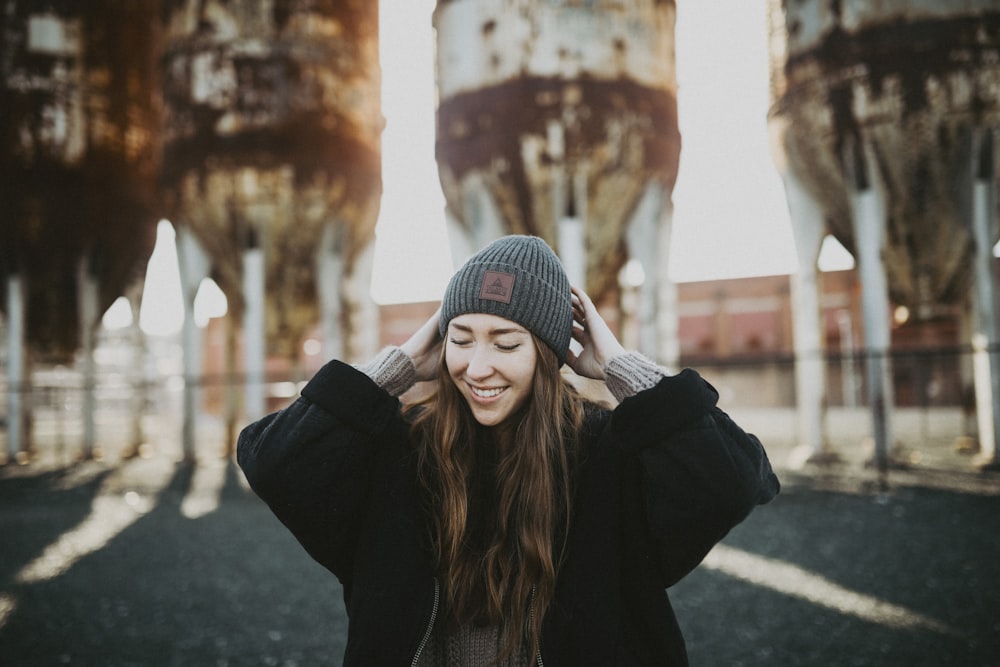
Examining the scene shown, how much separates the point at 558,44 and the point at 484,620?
31.1ft

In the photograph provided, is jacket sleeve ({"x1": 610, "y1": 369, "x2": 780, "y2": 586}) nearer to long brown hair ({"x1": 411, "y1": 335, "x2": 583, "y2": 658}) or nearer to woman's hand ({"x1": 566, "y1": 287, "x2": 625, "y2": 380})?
long brown hair ({"x1": 411, "y1": 335, "x2": 583, "y2": 658})

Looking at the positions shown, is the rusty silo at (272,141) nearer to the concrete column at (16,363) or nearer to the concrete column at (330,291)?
the concrete column at (330,291)

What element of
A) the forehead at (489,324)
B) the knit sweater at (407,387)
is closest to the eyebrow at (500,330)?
the forehead at (489,324)

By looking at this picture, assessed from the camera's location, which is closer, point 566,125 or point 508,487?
point 508,487

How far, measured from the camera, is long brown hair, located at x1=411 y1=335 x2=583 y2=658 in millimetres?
1655

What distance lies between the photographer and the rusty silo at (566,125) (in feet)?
32.4

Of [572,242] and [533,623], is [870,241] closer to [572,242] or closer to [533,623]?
[572,242]

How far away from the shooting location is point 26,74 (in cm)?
1316

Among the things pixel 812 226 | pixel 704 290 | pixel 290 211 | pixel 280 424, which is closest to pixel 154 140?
pixel 290 211

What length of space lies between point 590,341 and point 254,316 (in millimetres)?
10967

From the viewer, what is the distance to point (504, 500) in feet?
5.71

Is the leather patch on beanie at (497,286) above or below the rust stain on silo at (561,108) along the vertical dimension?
below

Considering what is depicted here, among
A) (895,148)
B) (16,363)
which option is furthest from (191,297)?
(895,148)

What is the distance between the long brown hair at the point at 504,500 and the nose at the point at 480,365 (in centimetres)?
14
